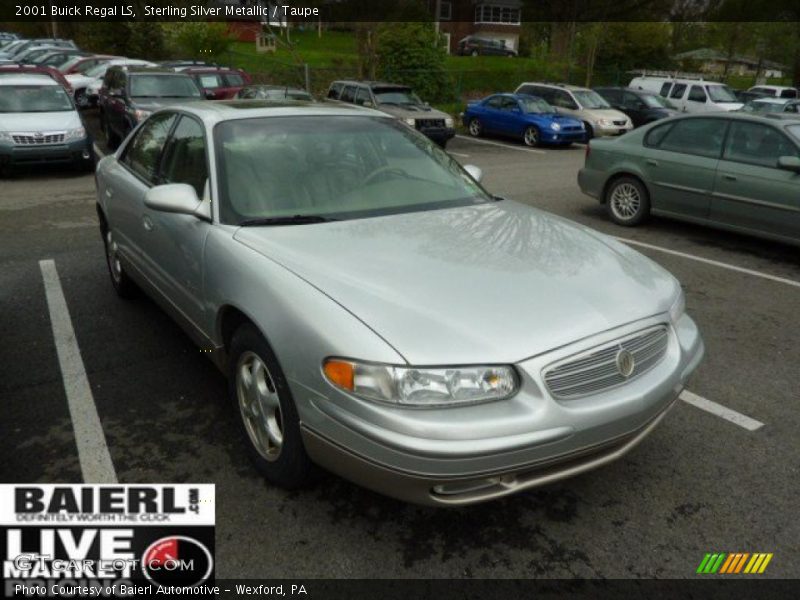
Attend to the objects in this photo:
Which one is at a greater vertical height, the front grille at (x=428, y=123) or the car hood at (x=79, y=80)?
the car hood at (x=79, y=80)

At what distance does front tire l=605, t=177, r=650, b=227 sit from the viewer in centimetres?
831

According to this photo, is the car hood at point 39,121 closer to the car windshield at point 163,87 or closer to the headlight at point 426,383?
the car windshield at point 163,87

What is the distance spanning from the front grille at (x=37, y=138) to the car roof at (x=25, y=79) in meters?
1.65

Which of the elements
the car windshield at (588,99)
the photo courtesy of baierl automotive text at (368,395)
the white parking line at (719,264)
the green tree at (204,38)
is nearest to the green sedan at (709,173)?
the white parking line at (719,264)

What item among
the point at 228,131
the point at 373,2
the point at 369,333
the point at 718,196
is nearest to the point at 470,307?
the point at 369,333

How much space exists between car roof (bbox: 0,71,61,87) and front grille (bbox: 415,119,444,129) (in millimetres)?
7628

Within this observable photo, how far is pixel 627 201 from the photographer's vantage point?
28.0 feet

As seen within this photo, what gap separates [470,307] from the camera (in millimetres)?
2646

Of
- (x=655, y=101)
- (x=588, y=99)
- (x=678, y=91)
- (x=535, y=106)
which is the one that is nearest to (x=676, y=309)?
(x=535, y=106)

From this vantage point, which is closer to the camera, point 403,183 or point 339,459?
point 339,459

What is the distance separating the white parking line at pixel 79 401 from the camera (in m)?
3.26

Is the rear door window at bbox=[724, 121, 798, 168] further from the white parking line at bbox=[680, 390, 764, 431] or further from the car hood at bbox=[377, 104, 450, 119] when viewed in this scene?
the car hood at bbox=[377, 104, 450, 119]

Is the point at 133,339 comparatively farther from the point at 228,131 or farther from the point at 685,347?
the point at 685,347

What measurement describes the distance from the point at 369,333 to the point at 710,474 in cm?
193
